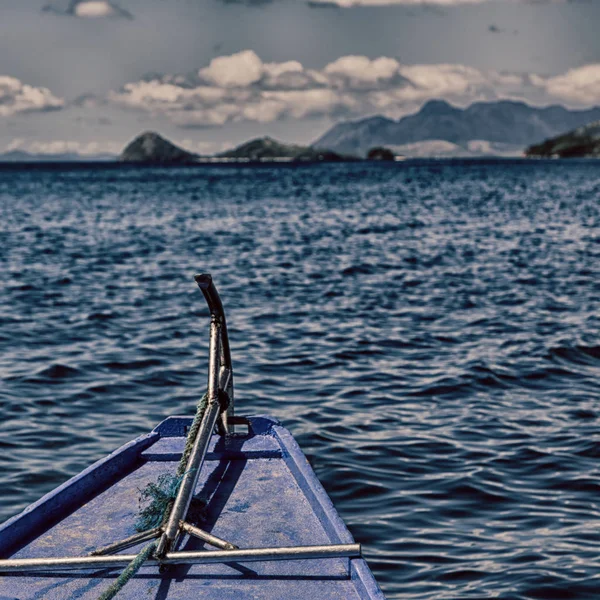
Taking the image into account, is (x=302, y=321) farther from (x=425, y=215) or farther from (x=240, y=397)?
(x=425, y=215)

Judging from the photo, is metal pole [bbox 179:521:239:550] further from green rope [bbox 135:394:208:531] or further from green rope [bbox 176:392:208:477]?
green rope [bbox 176:392:208:477]

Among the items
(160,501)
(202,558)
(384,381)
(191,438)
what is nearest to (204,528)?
(160,501)

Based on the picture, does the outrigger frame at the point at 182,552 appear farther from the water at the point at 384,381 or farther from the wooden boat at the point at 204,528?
the water at the point at 384,381

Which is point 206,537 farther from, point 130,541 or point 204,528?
point 204,528

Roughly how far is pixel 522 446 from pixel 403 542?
3180 mm

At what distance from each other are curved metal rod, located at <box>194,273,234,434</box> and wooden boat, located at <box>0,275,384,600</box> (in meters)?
0.01

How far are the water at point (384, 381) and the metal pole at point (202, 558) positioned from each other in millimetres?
2768

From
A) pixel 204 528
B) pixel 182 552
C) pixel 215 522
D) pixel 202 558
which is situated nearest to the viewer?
pixel 202 558

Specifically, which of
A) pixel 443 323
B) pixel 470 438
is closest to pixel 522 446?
pixel 470 438

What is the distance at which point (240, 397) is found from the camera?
43.8 feet

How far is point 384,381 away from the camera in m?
14.0

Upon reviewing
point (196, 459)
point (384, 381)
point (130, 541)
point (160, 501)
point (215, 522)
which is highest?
point (196, 459)

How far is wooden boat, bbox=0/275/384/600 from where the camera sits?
195 inches

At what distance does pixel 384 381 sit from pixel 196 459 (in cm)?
842
